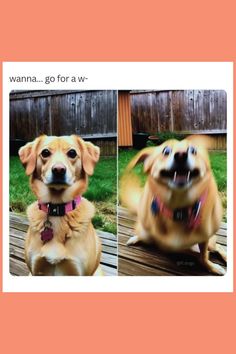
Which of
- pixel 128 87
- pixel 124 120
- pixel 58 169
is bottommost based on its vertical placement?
pixel 58 169

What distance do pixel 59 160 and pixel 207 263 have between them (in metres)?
1.14

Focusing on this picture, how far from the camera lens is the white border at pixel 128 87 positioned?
379 centimetres

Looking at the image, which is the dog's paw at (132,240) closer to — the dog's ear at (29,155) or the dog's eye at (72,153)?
the dog's eye at (72,153)

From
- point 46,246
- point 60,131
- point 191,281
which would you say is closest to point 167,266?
point 191,281

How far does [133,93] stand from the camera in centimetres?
380

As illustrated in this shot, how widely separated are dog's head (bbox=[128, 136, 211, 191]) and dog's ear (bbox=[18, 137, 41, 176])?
597 millimetres

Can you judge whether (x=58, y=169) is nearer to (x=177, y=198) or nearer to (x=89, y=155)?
(x=89, y=155)

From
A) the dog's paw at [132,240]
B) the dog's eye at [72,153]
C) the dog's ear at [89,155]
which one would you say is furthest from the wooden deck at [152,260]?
the dog's eye at [72,153]

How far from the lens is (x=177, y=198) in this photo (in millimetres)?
3711

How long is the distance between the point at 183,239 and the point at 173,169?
0.47 m

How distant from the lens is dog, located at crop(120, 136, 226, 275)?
12.1 ft

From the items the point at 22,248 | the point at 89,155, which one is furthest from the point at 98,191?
the point at 22,248

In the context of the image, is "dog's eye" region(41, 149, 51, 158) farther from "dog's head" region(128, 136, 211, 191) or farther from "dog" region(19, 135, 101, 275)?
"dog's head" region(128, 136, 211, 191)
